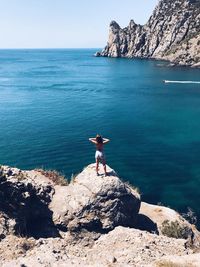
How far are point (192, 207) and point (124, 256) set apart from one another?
21297mm

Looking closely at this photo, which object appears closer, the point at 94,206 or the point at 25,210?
the point at 25,210

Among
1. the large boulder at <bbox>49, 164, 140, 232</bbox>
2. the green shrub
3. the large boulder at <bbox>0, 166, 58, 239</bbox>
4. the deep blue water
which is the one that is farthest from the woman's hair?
the deep blue water

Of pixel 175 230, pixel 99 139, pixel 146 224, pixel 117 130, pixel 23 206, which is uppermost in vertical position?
pixel 99 139

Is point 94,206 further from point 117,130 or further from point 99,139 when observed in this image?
point 117,130

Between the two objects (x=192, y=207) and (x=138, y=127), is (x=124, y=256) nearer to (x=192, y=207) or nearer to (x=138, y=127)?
(x=192, y=207)

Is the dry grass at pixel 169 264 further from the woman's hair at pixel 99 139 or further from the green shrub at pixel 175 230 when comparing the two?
the woman's hair at pixel 99 139

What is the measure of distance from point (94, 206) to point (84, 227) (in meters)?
1.79

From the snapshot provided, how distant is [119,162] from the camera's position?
182 ft

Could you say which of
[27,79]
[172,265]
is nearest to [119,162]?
[172,265]

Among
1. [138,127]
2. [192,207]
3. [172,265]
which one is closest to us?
[172,265]

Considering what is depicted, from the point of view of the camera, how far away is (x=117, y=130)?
243 ft

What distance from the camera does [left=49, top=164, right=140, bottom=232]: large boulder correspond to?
28.1m

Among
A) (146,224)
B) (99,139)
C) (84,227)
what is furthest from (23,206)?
(146,224)

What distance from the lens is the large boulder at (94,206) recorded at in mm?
28078
